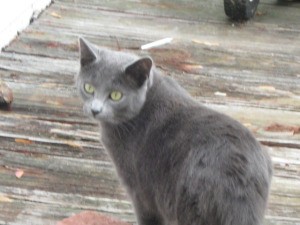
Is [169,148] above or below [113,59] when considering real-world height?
below

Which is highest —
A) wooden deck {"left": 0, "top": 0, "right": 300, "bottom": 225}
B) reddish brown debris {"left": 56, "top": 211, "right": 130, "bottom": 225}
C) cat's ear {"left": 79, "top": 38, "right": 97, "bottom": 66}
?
cat's ear {"left": 79, "top": 38, "right": 97, "bottom": 66}

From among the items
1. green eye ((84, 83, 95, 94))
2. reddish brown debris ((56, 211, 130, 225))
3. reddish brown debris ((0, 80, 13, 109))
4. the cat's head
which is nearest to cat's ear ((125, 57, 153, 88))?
the cat's head

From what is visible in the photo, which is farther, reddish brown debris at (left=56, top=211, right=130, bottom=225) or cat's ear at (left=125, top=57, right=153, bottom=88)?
reddish brown debris at (left=56, top=211, right=130, bottom=225)

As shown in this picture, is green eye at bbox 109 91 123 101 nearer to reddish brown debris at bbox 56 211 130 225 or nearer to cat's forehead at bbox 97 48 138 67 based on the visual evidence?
cat's forehead at bbox 97 48 138 67

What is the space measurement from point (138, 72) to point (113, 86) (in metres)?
0.09

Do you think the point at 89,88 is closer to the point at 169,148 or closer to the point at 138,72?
the point at 138,72

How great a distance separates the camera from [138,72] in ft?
8.05

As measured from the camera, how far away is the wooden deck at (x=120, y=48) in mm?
2928

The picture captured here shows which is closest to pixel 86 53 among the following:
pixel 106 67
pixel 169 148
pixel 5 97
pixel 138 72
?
pixel 106 67

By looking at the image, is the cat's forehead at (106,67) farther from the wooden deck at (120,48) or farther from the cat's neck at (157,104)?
the wooden deck at (120,48)

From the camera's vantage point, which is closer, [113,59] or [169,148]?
[169,148]

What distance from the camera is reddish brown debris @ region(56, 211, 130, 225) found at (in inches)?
107

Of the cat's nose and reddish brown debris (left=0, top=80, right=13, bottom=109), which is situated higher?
the cat's nose

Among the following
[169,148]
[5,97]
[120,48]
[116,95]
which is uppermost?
[116,95]
